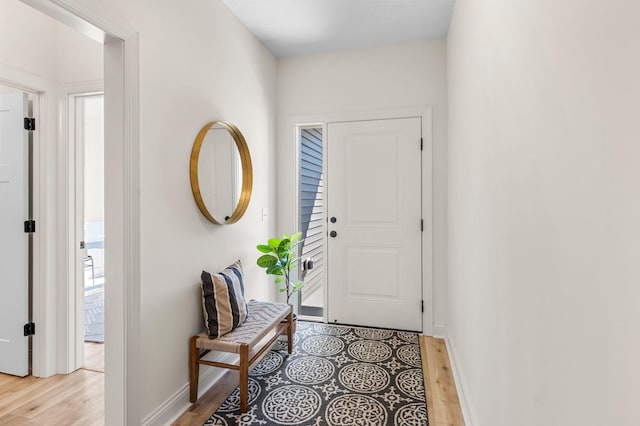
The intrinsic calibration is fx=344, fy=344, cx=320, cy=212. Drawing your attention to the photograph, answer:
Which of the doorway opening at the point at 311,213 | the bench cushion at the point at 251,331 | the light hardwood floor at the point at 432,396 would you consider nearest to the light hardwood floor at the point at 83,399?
the light hardwood floor at the point at 432,396

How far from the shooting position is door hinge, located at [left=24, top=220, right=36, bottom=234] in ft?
7.82

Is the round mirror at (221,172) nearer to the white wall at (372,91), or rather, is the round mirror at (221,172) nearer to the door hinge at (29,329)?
the white wall at (372,91)

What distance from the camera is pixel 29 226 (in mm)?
2391

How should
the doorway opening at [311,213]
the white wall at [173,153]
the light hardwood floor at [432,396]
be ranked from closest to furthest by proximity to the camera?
1. the white wall at [173,153]
2. the light hardwood floor at [432,396]
3. the doorway opening at [311,213]

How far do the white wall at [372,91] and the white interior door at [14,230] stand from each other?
6.55 ft

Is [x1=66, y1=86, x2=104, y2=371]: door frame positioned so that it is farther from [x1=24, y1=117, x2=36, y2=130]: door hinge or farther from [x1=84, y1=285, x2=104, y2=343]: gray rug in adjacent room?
[x1=84, y1=285, x2=104, y2=343]: gray rug in adjacent room

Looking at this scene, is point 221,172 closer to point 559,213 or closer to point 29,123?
point 29,123

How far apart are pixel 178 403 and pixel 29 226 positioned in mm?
1622

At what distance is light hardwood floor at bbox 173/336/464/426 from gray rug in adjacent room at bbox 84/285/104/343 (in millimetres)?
1556

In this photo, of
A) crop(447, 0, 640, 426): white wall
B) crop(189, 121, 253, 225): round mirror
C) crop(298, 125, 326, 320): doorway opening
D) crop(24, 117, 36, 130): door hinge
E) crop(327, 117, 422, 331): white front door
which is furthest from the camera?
crop(298, 125, 326, 320): doorway opening

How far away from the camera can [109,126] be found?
5.51ft

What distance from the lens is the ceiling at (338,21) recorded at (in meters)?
2.55

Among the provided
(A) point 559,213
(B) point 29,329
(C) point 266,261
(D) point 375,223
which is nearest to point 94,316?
(B) point 29,329

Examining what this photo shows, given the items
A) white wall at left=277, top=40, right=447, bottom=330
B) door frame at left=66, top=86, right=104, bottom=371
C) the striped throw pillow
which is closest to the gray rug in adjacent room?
door frame at left=66, top=86, right=104, bottom=371
